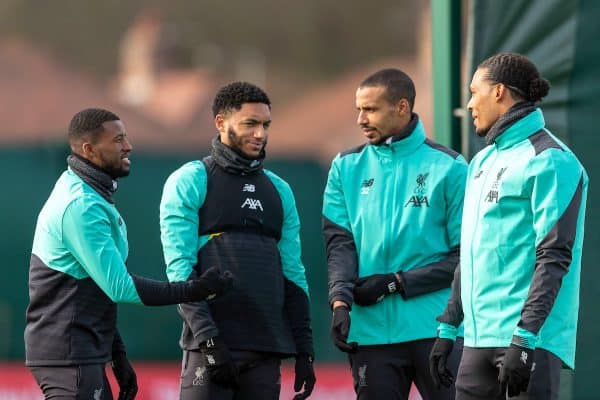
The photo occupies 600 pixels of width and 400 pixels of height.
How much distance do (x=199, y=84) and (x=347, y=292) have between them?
49.9 metres

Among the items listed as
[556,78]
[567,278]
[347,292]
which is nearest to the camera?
[567,278]

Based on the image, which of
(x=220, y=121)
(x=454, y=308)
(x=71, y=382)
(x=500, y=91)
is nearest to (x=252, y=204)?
(x=220, y=121)

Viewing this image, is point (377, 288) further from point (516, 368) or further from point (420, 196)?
point (516, 368)

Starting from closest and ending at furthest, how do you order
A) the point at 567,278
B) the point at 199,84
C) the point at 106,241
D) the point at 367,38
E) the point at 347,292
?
the point at 567,278 → the point at 106,241 → the point at 347,292 → the point at 199,84 → the point at 367,38

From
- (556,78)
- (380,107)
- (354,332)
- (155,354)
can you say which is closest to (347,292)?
(354,332)

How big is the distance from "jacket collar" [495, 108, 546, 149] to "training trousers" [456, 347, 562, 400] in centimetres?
84

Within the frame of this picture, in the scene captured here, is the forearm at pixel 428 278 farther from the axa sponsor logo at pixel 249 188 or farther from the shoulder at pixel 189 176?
the shoulder at pixel 189 176

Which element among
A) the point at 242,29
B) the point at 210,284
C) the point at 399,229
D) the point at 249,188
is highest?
the point at 249,188

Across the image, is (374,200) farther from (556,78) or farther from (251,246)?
(556,78)

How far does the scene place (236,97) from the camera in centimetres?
691

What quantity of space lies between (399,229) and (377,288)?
0.29 metres

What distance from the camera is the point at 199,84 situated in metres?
56.3

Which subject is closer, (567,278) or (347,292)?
(567,278)

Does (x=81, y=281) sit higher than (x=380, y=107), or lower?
lower
